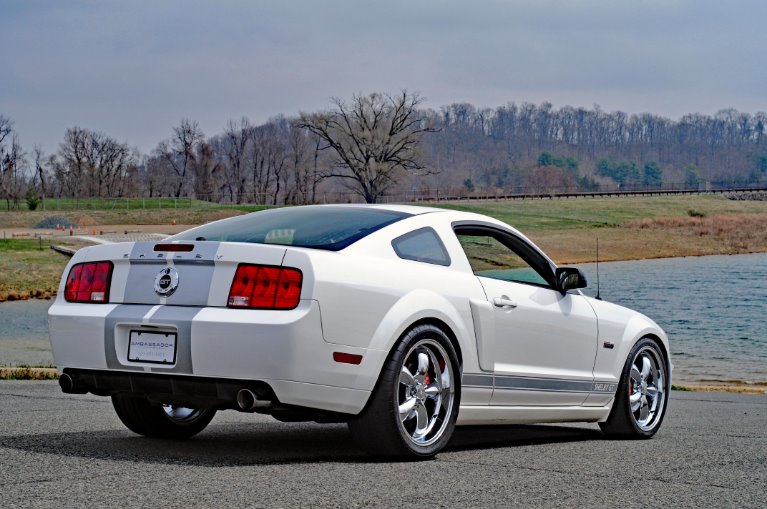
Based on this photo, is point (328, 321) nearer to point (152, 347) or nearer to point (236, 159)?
point (152, 347)

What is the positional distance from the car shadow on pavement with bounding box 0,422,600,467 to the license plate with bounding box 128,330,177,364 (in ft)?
1.79

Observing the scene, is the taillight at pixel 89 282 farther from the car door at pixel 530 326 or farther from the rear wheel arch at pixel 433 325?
the car door at pixel 530 326

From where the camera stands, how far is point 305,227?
6.86 metres

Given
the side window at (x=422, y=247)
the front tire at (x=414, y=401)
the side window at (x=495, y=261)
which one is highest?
the side window at (x=422, y=247)

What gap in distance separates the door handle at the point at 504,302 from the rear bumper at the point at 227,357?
47.5 inches

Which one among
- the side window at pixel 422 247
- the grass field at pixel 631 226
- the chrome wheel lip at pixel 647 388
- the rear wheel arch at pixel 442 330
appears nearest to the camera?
the rear wheel arch at pixel 442 330

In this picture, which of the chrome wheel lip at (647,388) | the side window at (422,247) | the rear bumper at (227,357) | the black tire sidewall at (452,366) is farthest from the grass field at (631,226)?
the rear bumper at (227,357)

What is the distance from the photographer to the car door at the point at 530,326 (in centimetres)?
726

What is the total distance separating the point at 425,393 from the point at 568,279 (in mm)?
1854

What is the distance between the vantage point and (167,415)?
740 cm

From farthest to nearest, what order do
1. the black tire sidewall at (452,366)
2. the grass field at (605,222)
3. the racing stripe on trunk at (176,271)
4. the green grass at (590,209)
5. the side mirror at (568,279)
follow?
the green grass at (590,209)
the grass field at (605,222)
the side mirror at (568,279)
the black tire sidewall at (452,366)
the racing stripe on trunk at (176,271)

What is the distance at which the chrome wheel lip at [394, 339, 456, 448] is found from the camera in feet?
21.2

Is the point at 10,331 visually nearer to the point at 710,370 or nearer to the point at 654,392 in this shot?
the point at 710,370

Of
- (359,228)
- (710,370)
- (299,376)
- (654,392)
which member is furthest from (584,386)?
(710,370)
